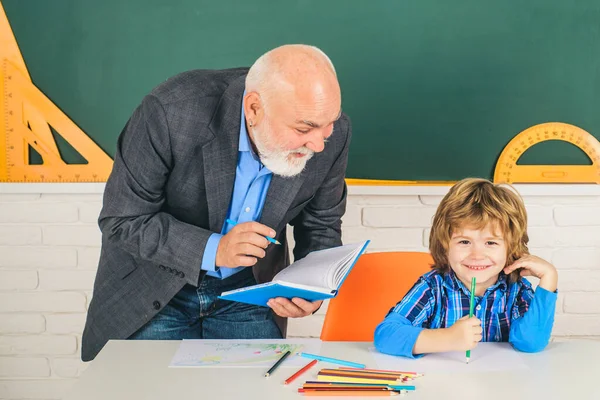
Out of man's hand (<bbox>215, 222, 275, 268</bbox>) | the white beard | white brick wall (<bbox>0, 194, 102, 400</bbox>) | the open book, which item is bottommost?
white brick wall (<bbox>0, 194, 102, 400</bbox>)

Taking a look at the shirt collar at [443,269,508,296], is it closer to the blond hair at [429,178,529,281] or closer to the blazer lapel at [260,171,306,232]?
the blond hair at [429,178,529,281]

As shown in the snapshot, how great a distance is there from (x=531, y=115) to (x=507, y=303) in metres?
1.03

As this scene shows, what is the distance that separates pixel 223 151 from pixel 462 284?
663 mm

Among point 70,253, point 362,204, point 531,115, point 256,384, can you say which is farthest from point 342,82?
point 256,384

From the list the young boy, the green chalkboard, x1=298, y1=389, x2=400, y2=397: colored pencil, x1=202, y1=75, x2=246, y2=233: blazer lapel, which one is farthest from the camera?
the green chalkboard

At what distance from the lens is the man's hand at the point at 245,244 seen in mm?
1669

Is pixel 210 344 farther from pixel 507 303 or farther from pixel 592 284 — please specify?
pixel 592 284

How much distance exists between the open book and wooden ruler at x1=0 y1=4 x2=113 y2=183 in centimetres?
113

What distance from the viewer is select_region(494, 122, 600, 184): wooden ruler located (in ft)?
8.53

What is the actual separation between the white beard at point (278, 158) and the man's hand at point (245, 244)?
189 mm

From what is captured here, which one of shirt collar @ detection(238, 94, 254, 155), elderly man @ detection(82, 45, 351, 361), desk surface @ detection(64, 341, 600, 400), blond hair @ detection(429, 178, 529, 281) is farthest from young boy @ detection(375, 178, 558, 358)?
shirt collar @ detection(238, 94, 254, 155)

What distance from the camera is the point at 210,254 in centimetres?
178

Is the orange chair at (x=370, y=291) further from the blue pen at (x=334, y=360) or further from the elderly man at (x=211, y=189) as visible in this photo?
the blue pen at (x=334, y=360)

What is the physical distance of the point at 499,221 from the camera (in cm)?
178
